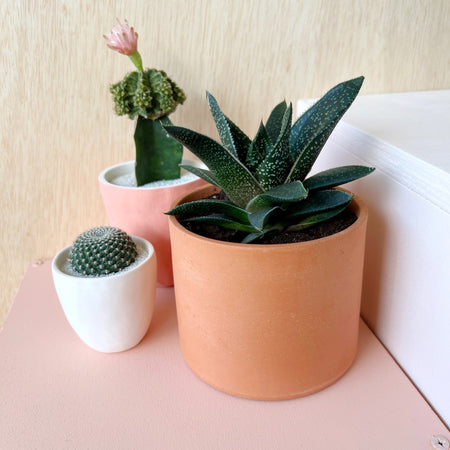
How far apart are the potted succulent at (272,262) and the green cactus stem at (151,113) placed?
0.53 feet

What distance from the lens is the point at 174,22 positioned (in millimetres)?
601

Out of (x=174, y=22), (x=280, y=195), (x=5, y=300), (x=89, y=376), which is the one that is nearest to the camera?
(x=280, y=195)

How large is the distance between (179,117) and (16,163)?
0.23 meters

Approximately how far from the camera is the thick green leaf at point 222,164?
0.38 metres

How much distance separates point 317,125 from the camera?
1.34ft

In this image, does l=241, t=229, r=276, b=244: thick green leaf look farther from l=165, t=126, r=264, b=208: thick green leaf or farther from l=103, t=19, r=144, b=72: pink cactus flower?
l=103, t=19, r=144, b=72: pink cactus flower

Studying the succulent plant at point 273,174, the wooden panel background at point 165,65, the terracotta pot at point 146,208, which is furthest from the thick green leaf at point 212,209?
the wooden panel background at point 165,65

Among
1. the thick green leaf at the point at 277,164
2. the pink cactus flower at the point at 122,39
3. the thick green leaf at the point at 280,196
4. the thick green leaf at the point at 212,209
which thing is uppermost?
the pink cactus flower at the point at 122,39

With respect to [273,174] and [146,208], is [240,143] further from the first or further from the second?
[146,208]

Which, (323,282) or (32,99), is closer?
(323,282)

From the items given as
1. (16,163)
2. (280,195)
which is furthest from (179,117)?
(280,195)

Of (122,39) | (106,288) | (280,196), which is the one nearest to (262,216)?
(280,196)

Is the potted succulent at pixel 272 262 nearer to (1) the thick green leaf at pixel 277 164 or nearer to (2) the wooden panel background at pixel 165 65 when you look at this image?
(1) the thick green leaf at pixel 277 164

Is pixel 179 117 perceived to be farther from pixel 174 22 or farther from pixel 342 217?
pixel 342 217
